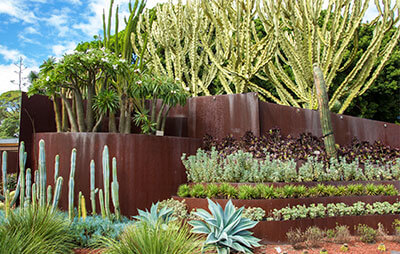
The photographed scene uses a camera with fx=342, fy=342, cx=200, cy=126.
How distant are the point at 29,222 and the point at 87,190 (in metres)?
1.84

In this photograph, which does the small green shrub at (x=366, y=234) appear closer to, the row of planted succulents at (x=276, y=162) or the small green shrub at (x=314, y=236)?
the small green shrub at (x=314, y=236)

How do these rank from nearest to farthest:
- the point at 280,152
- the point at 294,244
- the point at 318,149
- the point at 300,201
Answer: the point at 294,244 < the point at 300,201 < the point at 280,152 < the point at 318,149

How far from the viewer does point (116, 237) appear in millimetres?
5137

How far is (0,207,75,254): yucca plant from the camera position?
13.0 feet

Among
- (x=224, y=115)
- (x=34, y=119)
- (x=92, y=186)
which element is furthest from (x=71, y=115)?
(x=224, y=115)

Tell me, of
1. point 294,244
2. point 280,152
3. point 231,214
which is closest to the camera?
point 231,214

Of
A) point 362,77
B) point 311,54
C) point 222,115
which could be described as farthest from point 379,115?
point 222,115

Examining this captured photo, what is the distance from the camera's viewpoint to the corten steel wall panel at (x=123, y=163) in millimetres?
6445

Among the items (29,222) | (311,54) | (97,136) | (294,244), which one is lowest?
(294,244)

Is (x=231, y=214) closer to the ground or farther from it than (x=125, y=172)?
closer to the ground

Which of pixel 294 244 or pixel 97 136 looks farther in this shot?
pixel 97 136

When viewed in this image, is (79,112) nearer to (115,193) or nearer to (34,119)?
(34,119)

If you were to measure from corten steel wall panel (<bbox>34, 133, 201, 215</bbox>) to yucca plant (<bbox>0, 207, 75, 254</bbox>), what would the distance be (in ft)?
4.79

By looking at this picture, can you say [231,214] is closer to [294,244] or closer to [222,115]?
[294,244]
